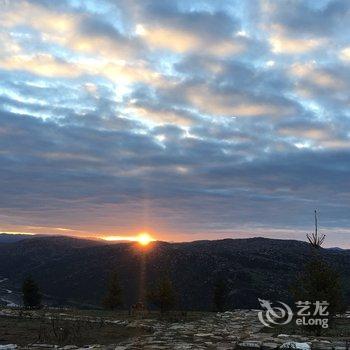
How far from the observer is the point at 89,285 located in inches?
5758

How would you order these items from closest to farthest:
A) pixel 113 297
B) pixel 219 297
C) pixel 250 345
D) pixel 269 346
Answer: pixel 269 346 → pixel 250 345 → pixel 219 297 → pixel 113 297

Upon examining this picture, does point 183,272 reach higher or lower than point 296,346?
higher

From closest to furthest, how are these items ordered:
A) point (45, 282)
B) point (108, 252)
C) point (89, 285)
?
point (89, 285) → point (45, 282) → point (108, 252)

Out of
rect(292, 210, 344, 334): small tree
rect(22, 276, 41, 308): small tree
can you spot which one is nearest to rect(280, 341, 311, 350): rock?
rect(292, 210, 344, 334): small tree

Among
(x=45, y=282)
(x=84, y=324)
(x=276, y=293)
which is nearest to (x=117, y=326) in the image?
(x=84, y=324)

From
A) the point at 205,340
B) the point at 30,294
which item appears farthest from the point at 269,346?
the point at 30,294

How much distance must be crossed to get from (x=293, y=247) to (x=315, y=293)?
592 feet

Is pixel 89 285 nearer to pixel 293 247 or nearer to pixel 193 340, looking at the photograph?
pixel 293 247

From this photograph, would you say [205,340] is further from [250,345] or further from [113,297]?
[113,297]

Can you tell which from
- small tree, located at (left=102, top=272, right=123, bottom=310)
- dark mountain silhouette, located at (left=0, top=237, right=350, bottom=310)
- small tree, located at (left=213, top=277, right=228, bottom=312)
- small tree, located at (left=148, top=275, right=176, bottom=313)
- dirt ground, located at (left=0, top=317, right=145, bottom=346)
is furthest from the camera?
dark mountain silhouette, located at (left=0, top=237, right=350, bottom=310)

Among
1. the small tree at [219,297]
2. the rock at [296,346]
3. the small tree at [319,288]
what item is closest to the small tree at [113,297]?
the small tree at [219,297]

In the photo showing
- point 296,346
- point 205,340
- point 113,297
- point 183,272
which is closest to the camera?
point 296,346

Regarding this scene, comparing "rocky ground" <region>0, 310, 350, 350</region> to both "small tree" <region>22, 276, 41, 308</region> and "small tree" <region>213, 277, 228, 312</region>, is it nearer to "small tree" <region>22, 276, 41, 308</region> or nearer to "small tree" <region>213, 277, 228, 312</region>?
"small tree" <region>213, 277, 228, 312</region>

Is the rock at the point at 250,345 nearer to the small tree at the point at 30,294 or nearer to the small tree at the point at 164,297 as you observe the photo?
the small tree at the point at 164,297
